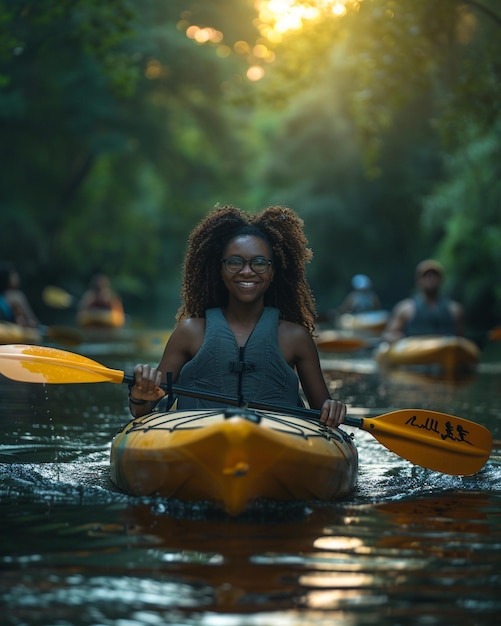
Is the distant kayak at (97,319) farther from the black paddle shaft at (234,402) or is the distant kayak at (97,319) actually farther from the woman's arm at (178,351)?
the black paddle shaft at (234,402)

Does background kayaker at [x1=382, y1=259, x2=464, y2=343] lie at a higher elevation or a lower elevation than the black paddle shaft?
higher

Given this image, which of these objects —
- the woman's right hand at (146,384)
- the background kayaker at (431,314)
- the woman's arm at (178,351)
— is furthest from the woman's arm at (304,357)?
the background kayaker at (431,314)

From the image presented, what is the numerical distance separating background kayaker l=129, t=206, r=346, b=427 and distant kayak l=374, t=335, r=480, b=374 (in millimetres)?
7936

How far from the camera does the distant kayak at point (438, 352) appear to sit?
1338 cm

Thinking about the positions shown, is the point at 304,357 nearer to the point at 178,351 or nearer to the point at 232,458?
the point at 178,351

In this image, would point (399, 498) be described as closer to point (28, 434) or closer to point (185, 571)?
point (185, 571)

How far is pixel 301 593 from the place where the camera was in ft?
11.3

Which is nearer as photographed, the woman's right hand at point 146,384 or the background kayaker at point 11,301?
the woman's right hand at point 146,384

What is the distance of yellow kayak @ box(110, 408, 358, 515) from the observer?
4.29m

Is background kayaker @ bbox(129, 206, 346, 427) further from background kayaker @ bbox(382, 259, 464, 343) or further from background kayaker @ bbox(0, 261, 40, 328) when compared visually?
background kayaker @ bbox(0, 261, 40, 328)

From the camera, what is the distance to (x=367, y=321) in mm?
24312

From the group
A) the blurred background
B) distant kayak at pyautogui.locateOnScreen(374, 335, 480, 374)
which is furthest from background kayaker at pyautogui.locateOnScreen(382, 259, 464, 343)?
the blurred background

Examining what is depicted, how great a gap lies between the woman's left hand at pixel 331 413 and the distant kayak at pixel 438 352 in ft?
27.6

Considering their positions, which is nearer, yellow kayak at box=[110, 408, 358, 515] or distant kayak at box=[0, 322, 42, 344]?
yellow kayak at box=[110, 408, 358, 515]
